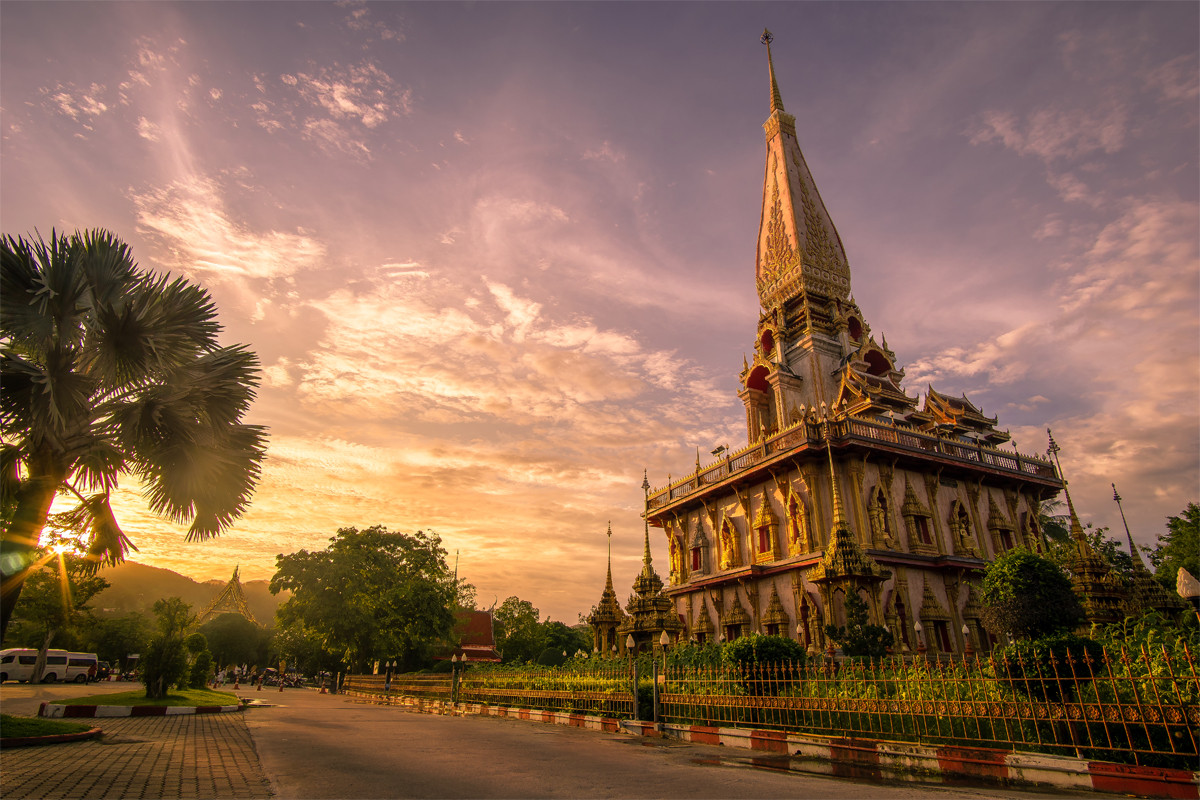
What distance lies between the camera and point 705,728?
1141 cm

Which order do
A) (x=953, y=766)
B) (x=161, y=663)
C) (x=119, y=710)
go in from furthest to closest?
(x=161, y=663)
(x=119, y=710)
(x=953, y=766)

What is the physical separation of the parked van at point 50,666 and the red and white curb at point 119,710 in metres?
25.4

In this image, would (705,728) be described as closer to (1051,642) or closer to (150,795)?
(1051,642)

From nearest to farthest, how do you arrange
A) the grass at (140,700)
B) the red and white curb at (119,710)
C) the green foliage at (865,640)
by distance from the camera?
the green foliage at (865,640), the red and white curb at (119,710), the grass at (140,700)

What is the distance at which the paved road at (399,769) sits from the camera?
638 cm

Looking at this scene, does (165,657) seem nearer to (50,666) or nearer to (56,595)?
(56,595)

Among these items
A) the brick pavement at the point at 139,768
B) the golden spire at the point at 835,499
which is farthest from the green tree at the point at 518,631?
the brick pavement at the point at 139,768

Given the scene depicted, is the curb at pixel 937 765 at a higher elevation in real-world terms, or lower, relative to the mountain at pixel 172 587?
lower

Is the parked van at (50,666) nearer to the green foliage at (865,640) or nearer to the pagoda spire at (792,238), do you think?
the green foliage at (865,640)

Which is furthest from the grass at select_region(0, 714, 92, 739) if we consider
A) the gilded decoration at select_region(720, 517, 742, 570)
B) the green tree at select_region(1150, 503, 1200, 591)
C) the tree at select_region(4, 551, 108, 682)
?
the green tree at select_region(1150, 503, 1200, 591)

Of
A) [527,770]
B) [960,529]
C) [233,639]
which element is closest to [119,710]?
[527,770]

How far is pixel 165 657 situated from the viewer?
19.3 metres

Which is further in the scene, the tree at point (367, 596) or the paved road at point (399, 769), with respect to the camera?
the tree at point (367, 596)

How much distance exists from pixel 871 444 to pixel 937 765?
1583 centimetres
